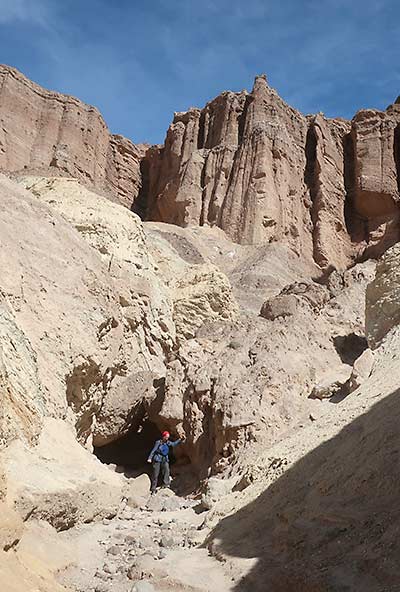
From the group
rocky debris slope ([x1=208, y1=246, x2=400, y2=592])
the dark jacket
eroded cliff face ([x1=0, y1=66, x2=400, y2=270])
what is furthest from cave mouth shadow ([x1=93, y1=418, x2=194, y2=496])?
eroded cliff face ([x1=0, y1=66, x2=400, y2=270])

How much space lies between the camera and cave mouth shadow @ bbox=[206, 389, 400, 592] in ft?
13.2

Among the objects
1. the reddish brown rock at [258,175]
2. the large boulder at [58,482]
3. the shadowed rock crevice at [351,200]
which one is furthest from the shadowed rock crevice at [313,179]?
the large boulder at [58,482]

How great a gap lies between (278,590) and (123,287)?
9461 millimetres

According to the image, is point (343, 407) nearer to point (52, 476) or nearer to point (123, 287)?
point (52, 476)

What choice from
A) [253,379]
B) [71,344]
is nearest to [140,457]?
[253,379]

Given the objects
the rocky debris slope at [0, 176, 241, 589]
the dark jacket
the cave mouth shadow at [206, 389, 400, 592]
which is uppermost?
the rocky debris slope at [0, 176, 241, 589]

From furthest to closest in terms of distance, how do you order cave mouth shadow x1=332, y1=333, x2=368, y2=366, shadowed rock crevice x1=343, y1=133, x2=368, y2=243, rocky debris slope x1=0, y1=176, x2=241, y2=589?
1. shadowed rock crevice x1=343, y1=133, x2=368, y2=243
2. cave mouth shadow x1=332, y1=333, x2=368, y2=366
3. rocky debris slope x1=0, y1=176, x2=241, y2=589

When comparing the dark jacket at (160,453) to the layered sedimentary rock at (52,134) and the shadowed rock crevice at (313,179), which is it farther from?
the shadowed rock crevice at (313,179)

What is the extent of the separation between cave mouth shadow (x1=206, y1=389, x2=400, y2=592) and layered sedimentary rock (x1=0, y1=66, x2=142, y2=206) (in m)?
35.8

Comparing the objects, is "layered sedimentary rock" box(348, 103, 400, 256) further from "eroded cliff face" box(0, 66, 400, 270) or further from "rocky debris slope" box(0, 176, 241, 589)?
"rocky debris slope" box(0, 176, 241, 589)

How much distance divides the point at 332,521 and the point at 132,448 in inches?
398

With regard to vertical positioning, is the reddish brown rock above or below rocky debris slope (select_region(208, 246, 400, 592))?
above

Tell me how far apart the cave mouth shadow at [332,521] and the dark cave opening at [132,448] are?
6.93 metres

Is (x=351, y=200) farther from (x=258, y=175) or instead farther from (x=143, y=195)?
(x=143, y=195)
